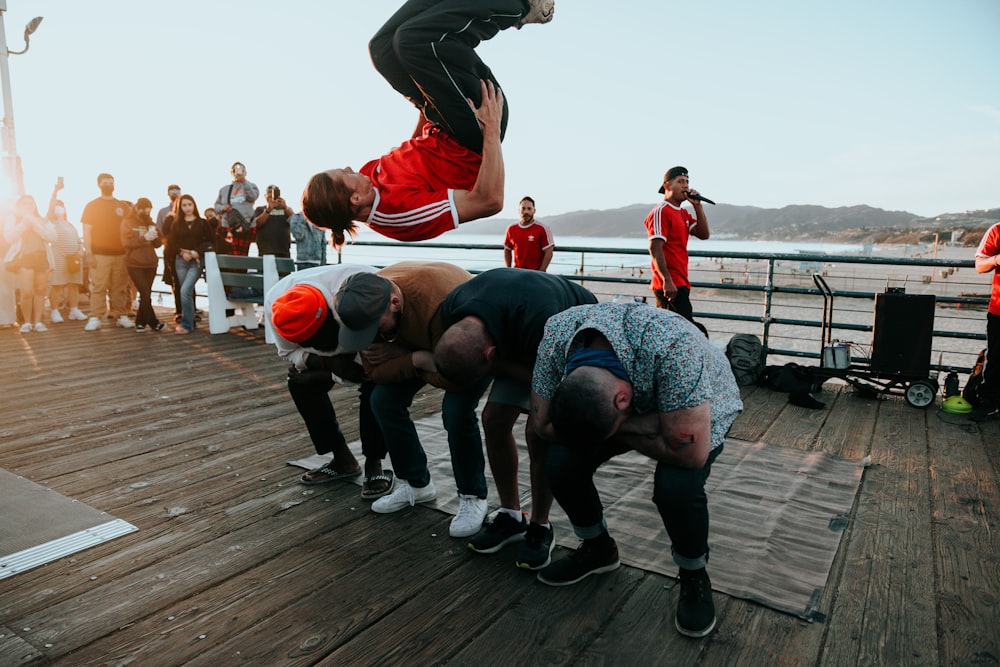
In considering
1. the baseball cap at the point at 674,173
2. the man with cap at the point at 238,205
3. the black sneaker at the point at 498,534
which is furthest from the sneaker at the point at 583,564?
the man with cap at the point at 238,205

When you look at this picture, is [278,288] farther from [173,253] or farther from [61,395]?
[173,253]

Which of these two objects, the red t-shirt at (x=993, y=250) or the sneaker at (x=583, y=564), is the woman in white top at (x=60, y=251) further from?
the red t-shirt at (x=993, y=250)

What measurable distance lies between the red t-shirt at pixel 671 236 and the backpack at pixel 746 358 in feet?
2.11

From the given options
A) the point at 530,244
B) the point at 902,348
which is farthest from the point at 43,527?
the point at 902,348

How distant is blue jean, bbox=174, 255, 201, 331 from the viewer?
6984 millimetres

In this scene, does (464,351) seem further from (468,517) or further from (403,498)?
(403,498)

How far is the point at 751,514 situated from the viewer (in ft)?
8.14

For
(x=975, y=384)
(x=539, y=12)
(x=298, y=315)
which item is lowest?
(x=975, y=384)

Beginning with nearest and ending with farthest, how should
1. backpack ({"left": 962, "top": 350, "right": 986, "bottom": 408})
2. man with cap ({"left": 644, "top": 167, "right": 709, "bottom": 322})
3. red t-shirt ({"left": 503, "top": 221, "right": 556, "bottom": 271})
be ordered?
backpack ({"left": 962, "top": 350, "right": 986, "bottom": 408}) < man with cap ({"left": 644, "top": 167, "right": 709, "bottom": 322}) < red t-shirt ({"left": 503, "top": 221, "right": 556, "bottom": 271})

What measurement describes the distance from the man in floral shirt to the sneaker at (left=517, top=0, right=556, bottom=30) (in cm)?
99

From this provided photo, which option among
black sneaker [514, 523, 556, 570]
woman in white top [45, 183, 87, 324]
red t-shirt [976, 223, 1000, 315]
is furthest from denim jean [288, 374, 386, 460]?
woman in white top [45, 183, 87, 324]

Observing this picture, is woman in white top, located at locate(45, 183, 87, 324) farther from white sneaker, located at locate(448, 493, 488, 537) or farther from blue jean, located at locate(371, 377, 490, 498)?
white sneaker, located at locate(448, 493, 488, 537)

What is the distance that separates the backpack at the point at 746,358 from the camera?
488 cm

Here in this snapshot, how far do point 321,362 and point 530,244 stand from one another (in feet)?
13.1
